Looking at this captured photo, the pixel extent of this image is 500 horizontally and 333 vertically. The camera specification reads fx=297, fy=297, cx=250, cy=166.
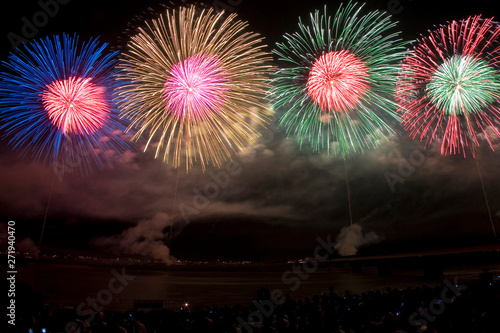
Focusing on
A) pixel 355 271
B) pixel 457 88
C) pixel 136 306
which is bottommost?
pixel 355 271

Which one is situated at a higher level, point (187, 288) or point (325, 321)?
point (325, 321)

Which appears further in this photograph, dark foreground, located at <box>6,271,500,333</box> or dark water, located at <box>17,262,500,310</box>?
dark water, located at <box>17,262,500,310</box>

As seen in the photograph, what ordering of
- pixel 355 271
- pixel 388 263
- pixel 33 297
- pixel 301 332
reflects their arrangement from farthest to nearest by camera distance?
pixel 355 271 → pixel 388 263 → pixel 33 297 → pixel 301 332

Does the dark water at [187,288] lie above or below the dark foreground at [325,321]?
below

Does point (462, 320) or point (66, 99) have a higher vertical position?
point (66, 99)

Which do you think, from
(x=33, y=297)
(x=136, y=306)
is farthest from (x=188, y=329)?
(x=33, y=297)

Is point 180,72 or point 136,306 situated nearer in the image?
point 180,72

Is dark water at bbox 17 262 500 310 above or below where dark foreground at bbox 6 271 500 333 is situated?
below

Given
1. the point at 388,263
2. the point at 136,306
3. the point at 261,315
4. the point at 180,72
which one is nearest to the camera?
the point at 261,315

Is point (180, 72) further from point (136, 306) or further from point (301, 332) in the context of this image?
point (136, 306)

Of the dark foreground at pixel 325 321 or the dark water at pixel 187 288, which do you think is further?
the dark water at pixel 187 288

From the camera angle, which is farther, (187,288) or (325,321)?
(187,288)
